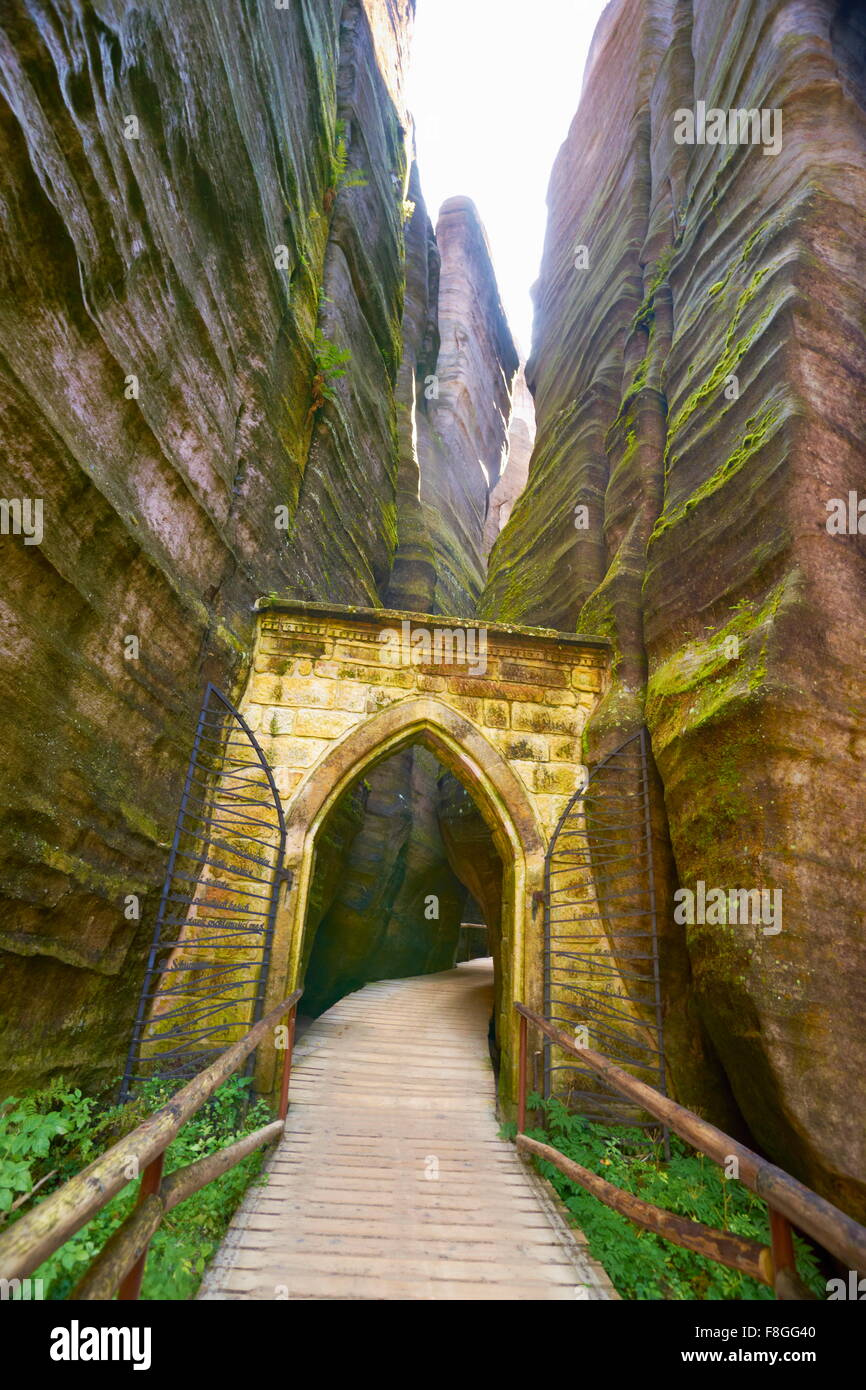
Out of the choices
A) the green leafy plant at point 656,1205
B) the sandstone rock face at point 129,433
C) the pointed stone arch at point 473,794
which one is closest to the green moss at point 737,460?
the pointed stone arch at point 473,794

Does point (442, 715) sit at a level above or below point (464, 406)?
below

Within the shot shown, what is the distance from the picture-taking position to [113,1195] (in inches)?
70.5

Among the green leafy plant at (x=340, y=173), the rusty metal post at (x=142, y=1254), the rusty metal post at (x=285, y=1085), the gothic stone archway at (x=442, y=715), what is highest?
the green leafy plant at (x=340, y=173)

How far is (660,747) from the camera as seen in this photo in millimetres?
5465

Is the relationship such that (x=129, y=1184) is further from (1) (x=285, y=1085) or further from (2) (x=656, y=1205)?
(2) (x=656, y=1205)

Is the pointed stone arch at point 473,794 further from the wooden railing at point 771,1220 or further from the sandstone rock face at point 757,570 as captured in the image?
the wooden railing at point 771,1220

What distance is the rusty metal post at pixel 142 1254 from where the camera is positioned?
82.7 inches

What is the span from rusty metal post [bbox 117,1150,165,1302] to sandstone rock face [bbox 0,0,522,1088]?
1674 mm

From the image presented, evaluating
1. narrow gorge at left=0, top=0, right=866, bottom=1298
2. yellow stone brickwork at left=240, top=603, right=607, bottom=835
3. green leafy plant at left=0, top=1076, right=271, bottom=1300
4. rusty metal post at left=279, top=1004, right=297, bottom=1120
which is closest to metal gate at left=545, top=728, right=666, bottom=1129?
narrow gorge at left=0, top=0, right=866, bottom=1298

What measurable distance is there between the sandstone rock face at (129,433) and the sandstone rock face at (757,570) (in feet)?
12.7

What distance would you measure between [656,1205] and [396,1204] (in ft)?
5.01

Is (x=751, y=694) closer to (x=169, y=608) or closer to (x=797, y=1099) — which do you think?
(x=797, y=1099)

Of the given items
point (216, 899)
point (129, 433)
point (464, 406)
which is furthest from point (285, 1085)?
point (464, 406)
